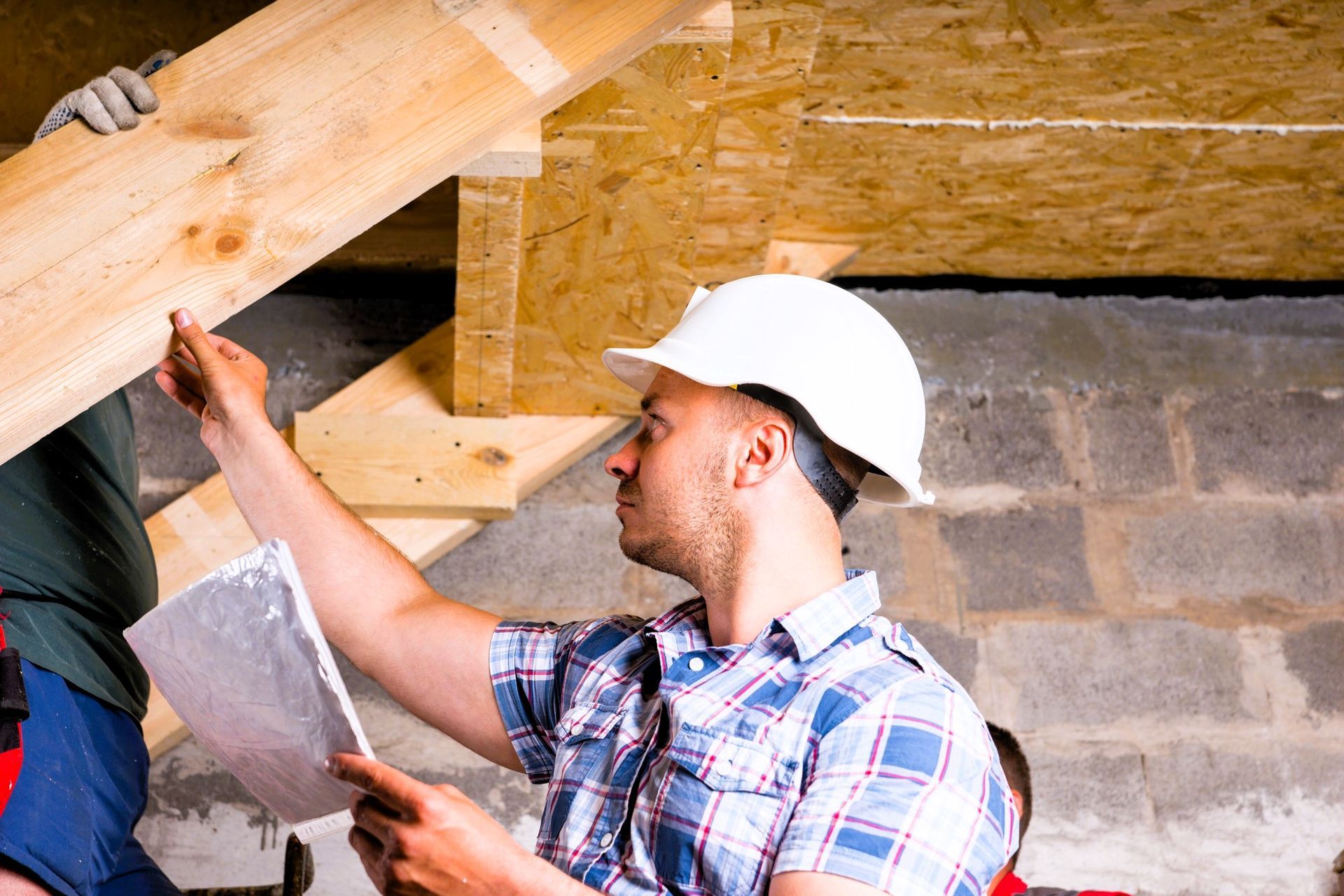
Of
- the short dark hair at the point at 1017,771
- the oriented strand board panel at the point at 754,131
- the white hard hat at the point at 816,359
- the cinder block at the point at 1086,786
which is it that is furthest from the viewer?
the cinder block at the point at 1086,786

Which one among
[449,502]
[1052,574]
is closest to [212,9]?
[449,502]

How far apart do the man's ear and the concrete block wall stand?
1.20 m

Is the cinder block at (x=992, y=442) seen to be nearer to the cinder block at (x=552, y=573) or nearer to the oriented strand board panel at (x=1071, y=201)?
the oriented strand board panel at (x=1071, y=201)

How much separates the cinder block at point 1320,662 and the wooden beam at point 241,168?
2.22m

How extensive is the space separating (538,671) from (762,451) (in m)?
0.49

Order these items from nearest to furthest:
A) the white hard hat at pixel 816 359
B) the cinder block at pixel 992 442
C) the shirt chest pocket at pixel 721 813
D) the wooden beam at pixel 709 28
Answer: the shirt chest pocket at pixel 721 813 → the white hard hat at pixel 816 359 → the wooden beam at pixel 709 28 → the cinder block at pixel 992 442

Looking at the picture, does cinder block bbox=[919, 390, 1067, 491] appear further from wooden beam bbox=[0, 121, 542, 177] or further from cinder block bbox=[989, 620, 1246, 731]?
wooden beam bbox=[0, 121, 542, 177]

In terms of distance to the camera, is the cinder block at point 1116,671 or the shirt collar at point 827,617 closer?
the shirt collar at point 827,617

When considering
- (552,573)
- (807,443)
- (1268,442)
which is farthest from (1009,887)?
(1268,442)

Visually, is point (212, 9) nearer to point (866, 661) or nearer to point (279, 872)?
point (279, 872)

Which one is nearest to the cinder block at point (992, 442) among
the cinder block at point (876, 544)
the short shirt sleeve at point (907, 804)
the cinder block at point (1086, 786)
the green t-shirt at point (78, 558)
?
the cinder block at point (876, 544)

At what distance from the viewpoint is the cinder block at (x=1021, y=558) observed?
3105mm

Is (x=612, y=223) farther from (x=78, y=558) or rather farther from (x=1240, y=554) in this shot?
(x=1240, y=554)

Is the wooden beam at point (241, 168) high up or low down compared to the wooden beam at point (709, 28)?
up
